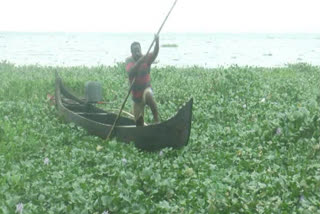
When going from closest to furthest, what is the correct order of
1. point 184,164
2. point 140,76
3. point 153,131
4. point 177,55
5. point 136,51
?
1. point 184,164
2. point 153,131
3. point 136,51
4. point 140,76
5. point 177,55

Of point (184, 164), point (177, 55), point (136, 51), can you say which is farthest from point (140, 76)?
point (177, 55)

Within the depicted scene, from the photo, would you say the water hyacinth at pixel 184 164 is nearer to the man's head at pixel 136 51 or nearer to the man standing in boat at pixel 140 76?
the man standing in boat at pixel 140 76

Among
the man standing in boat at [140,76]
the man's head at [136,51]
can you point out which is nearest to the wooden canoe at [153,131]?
the man standing in boat at [140,76]

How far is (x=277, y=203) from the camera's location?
15.3 feet

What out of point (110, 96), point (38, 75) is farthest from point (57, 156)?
point (38, 75)

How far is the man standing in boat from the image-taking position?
8.05 meters

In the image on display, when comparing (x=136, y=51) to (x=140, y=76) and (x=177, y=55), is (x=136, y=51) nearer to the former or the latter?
(x=140, y=76)

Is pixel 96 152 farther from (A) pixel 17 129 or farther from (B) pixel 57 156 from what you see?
(A) pixel 17 129

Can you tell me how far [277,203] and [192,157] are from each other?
8.94 ft

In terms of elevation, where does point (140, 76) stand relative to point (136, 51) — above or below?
below

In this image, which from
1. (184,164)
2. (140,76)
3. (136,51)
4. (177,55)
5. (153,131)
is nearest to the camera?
(184,164)

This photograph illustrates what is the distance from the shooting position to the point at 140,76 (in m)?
8.26

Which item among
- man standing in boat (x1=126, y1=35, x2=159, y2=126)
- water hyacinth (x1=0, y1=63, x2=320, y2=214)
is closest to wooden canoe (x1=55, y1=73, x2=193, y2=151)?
water hyacinth (x1=0, y1=63, x2=320, y2=214)

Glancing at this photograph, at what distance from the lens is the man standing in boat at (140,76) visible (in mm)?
8055
